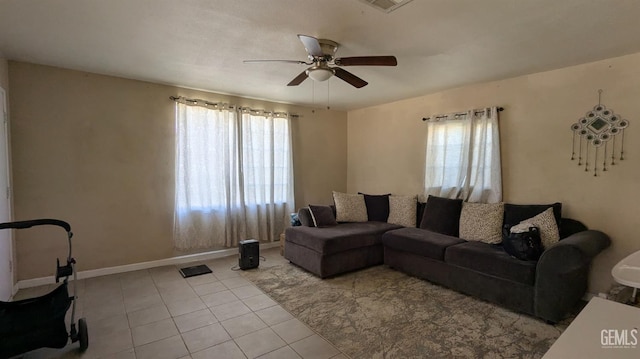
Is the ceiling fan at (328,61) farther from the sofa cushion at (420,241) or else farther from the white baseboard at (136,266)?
the white baseboard at (136,266)

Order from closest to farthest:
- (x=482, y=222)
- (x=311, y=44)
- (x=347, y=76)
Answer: (x=311, y=44)
(x=347, y=76)
(x=482, y=222)

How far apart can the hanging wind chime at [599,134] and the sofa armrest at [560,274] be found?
3.12ft

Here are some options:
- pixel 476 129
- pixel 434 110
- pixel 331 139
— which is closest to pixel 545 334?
pixel 476 129

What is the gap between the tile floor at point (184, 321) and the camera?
2.23 m

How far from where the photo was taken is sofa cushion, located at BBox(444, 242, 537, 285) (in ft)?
8.89

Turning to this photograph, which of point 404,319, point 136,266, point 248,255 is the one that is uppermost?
point 248,255

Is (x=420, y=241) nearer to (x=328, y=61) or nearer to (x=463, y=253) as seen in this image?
(x=463, y=253)

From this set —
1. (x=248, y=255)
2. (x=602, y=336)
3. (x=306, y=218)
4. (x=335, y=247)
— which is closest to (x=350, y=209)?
(x=306, y=218)

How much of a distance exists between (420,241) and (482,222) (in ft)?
2.50

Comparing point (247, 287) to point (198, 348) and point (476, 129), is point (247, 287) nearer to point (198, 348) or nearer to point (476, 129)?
point (198, 348)

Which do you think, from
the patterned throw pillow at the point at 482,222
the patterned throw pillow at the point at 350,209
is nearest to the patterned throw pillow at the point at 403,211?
the patterned throw pillow at the point at 350,209

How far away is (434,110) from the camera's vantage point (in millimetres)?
4527

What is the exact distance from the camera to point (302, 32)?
2.43 metres

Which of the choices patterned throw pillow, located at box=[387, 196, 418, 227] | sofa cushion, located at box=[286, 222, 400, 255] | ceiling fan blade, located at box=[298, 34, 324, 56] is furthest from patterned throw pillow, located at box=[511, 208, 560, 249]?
ceiling fan blade, located at box=[298, 34, 324, 56]
